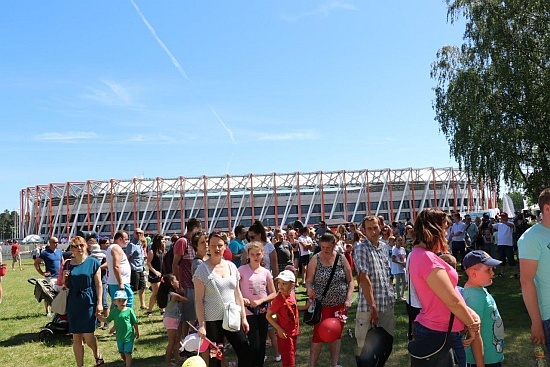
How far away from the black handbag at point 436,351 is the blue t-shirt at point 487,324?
621mm

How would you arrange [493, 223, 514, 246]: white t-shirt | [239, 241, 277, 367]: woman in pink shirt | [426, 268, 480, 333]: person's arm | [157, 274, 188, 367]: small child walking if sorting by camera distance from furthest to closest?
[493, 223, 514, 246]: white t-shirt < [157, 274, 188, 367]: small child walking < [239, 241, 277, 367]: woman in pink shirt < [426, 268, 480, 333]: person's arm

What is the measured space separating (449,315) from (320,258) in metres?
2.61

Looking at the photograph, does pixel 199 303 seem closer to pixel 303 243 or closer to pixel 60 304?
pixel 60 304

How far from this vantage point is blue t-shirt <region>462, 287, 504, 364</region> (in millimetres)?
4094

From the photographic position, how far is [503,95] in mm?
17250

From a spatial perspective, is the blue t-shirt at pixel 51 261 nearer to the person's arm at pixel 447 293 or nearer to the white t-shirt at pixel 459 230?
the person's arm at pixel 447 293

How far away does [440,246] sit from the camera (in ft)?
12.3

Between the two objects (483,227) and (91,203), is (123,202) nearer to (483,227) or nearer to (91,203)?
(91,203)

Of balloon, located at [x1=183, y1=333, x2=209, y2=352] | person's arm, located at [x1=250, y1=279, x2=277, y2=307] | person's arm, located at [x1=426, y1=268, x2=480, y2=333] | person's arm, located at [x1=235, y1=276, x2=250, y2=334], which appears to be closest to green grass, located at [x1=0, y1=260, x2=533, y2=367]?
person's arm, located at [x1=250, y1=279, x2=277, y2=307]

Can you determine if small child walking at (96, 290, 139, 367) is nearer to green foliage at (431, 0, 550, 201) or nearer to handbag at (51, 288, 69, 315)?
handbag at (51, 288, 69, 315)

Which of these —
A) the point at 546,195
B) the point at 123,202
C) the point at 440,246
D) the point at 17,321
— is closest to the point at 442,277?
the point at 440,246

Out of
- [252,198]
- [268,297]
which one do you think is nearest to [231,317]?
[268,297]

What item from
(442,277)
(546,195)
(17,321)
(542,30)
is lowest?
(17,321)

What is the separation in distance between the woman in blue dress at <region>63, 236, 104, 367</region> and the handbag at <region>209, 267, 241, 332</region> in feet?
6.78
